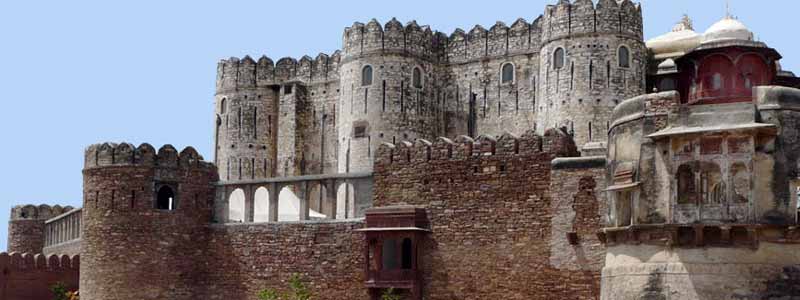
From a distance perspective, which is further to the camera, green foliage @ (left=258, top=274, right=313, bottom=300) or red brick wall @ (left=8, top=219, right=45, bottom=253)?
red brick wall @ (left=8, top=219, right=45, bottom=253)

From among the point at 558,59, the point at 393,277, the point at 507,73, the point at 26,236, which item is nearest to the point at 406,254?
the point at 393,277

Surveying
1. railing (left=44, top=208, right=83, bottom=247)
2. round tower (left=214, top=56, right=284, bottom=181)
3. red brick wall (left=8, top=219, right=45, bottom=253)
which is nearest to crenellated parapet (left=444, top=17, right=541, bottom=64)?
round tower (left=214, top=56, right=284, bottom=181)

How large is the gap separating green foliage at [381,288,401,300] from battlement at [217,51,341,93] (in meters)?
21.2

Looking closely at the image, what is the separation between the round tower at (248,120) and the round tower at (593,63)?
41.3 feet

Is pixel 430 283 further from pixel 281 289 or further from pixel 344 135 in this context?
pixel 344 135

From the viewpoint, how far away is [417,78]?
46.0 metres

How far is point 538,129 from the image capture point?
1716 inches

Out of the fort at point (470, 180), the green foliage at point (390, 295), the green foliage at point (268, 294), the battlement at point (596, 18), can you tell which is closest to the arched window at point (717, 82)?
the fort at point (470, 180)

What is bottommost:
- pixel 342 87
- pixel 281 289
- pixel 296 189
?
pixel 281 289

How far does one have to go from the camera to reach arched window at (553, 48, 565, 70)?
4231cm

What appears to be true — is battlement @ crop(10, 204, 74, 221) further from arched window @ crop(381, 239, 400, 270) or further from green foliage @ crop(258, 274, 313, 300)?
arched window @ crop(381, 239, 400, 270)

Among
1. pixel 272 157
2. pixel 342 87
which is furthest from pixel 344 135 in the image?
pixel 272 157

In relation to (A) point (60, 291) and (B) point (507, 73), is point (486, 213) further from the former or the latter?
(B) point (507, 73)

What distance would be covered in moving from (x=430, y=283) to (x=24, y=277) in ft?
51.6
